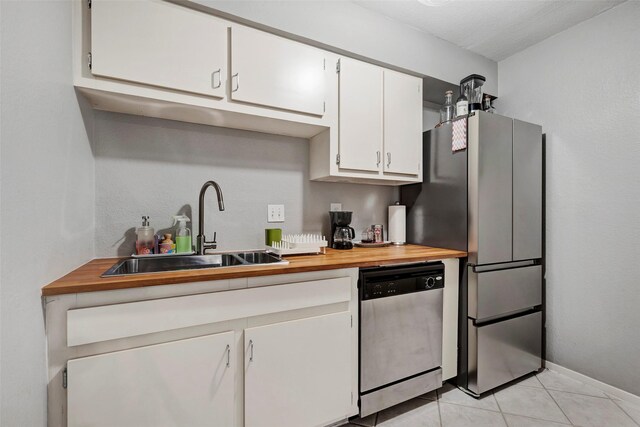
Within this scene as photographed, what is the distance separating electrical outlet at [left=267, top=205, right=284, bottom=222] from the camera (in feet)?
6.48

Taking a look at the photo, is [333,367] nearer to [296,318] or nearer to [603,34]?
[296,318]

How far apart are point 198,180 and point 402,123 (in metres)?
1.48

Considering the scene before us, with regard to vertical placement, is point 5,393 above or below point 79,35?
below

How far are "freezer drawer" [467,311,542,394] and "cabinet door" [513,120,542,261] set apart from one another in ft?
1.60

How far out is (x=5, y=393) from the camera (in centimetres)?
76

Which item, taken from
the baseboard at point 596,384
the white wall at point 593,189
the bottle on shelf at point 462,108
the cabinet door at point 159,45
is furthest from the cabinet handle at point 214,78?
the baseboard at point 596,384

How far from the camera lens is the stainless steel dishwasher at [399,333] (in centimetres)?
154

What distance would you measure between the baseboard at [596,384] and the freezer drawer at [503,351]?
0.12 m

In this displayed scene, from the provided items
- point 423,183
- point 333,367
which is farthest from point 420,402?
point 423,183

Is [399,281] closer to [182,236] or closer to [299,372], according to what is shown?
[299,372]

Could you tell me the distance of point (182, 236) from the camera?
163 cm

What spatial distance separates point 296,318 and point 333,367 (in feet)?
1.09

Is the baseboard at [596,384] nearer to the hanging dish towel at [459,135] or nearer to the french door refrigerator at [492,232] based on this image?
the french door refrigerator at [492,232]

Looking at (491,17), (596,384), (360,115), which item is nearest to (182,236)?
(360,115)
